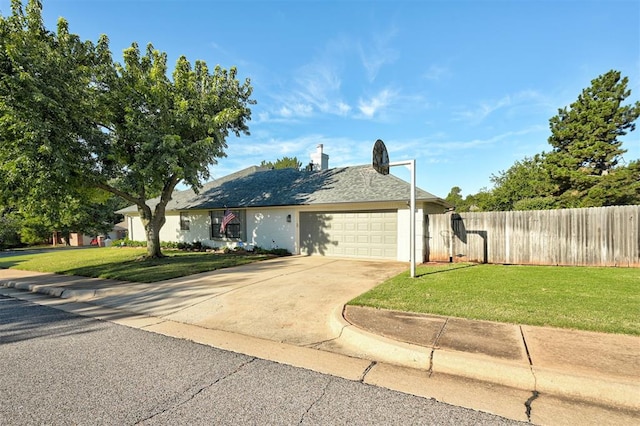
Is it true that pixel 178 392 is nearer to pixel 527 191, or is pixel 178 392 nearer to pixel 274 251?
pixel 274 251

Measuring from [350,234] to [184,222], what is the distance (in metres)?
11.3

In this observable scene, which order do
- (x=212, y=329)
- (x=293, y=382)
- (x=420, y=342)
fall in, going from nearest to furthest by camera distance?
(x=293, y=382)
(x=420, y=342)
(x=212, y=329)

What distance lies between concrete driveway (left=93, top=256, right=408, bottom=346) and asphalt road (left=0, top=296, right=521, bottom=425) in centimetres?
101

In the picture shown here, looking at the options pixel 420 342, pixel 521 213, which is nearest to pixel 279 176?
pixel 521 213

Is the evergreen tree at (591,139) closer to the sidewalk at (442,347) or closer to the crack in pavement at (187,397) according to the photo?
the sidewalk at (442,347)

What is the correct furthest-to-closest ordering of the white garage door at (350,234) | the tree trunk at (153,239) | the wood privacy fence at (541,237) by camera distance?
the tree trunk at (153,239) < the white garage door at (350,234) < the wood privacy fence at (541,237)

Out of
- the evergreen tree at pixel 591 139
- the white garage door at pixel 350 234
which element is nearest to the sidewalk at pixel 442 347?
the white garage door at pixel 350 234

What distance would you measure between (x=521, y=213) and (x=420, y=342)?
9.17 metres

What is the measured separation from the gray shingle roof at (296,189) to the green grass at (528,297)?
15.3 ft

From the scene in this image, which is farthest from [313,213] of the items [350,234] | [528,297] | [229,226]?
[528,297]

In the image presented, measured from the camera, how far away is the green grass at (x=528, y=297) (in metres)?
4.44

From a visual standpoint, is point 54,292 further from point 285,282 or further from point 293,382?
point 293,382

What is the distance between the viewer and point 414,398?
2.81m

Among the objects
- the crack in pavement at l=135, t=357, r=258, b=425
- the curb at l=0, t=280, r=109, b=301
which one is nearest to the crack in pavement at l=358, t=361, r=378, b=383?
the crack in pavement at l=135, t=357, r=258, b=425
